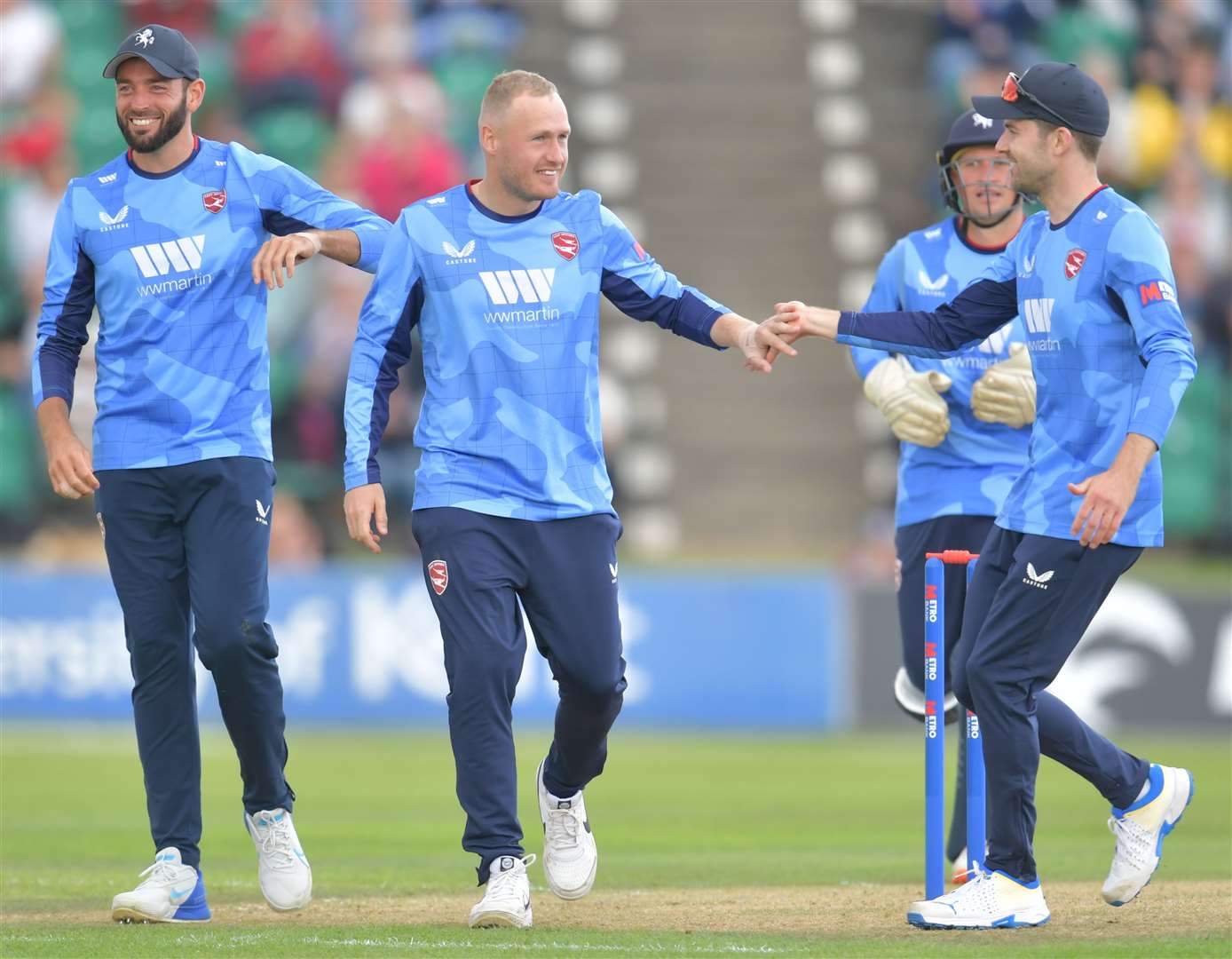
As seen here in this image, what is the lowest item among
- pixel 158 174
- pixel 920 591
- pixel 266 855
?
pixel 266 855

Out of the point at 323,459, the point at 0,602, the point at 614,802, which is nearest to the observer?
the point at 614,802

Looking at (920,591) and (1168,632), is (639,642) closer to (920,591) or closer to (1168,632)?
(1168,632)

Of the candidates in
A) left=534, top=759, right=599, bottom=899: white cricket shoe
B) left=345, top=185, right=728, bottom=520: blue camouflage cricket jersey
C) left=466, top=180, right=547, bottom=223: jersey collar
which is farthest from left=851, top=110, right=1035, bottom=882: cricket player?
left=466, top=180, right=547, bottom=223: jersey collar

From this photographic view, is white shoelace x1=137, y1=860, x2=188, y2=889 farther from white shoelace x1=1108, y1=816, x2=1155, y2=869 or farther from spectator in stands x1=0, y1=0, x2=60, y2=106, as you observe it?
spectator in stands x1=0, y1=0, x2=60, y2=106

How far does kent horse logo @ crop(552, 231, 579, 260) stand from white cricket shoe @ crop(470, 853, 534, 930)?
2.00 m

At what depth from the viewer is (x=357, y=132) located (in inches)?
736

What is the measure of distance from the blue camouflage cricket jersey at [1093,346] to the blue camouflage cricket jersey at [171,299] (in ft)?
7.50

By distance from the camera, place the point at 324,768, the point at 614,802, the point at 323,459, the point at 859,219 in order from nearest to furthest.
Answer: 1. the point at 614,802
2. the point at 324,768
3. the point at 323,459
4. the point at 859,219

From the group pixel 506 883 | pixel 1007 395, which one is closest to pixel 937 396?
pixel 1007 395

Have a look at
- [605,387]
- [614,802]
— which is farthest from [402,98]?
[614,802]

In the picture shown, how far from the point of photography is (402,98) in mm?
19062

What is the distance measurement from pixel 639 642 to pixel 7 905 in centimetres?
920

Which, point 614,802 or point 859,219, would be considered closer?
point 614,802

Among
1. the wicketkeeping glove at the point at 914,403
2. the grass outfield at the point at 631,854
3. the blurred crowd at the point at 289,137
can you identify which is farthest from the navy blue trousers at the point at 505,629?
the blurred crowd at the point at 289,137
